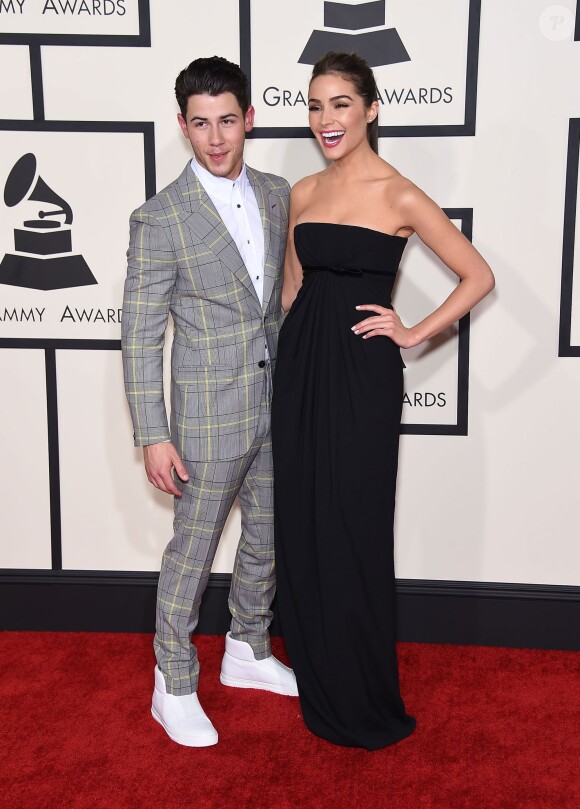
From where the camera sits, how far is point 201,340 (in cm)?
230

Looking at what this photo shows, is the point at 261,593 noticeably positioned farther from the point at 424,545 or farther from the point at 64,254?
→ the point at 64,254

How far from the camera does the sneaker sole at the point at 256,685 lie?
267cm

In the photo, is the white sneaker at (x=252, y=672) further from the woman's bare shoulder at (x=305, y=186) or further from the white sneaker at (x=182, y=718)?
the woman's bare shoulder at (x=305, y=186)

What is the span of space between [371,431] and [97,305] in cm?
113

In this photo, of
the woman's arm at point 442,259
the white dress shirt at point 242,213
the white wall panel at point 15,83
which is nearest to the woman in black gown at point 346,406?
the woman's arm at point 442,259

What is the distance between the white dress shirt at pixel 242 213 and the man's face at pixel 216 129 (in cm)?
4

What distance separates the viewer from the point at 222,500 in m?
2.41

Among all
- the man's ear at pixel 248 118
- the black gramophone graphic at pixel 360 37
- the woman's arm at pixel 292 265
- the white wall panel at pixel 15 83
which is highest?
the black gramophone graphic at pixel 360 37

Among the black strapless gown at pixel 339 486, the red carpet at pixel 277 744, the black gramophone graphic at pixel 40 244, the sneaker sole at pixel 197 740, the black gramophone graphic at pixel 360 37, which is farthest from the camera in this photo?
the black gramophone graphic at pixel 40 244

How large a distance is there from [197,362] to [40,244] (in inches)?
35.8

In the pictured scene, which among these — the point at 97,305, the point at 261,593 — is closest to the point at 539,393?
the point at 261,593

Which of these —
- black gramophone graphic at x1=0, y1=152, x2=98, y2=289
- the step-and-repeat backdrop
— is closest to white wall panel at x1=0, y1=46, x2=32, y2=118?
the step-and-repeat backdrop

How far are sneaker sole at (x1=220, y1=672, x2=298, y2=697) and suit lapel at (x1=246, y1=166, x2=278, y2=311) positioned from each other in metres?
1.19

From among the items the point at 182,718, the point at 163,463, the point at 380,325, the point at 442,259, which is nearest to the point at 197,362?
the point at 163,463
